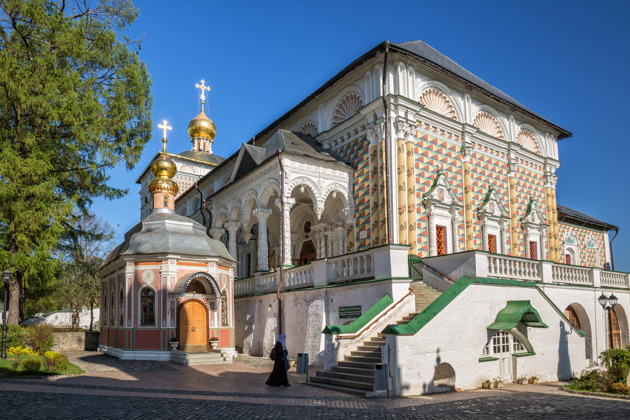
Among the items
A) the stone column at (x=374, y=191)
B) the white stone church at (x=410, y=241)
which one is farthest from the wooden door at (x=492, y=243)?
the stone column at (x=374, y=191)

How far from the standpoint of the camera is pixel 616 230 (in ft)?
116

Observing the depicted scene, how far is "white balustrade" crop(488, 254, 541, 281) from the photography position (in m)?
13.5

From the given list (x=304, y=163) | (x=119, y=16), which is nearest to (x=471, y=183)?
(x=304, y=163)

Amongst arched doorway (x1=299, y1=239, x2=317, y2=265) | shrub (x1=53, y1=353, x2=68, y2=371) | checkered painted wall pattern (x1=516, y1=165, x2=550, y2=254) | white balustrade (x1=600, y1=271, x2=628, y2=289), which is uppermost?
checkered painted wall pattern (x1=516, y1=165, x2=550, y2=254)

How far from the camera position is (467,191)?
21.3 meters

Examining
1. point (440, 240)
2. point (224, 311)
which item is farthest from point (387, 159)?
point (224, 311)

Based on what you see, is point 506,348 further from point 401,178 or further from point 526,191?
point 526,191

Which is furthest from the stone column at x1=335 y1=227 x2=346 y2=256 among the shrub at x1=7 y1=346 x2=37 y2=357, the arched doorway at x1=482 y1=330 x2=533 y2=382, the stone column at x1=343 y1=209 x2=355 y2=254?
the shrub at x1=7 y1=346 x2=37 y2=357

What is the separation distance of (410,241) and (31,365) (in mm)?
12060

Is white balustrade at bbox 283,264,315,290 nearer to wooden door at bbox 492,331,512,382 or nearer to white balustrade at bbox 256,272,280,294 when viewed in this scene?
white balustrade at bbox 256,272,280,294

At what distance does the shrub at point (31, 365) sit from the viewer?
13.2 meters

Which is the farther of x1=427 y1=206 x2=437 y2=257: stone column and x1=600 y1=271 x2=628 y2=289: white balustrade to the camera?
x1=427 y1=206 x2=437 y2=257: stone column

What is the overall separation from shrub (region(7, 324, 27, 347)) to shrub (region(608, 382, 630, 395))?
1646 cm

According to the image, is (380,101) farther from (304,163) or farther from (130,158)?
(130,158)
